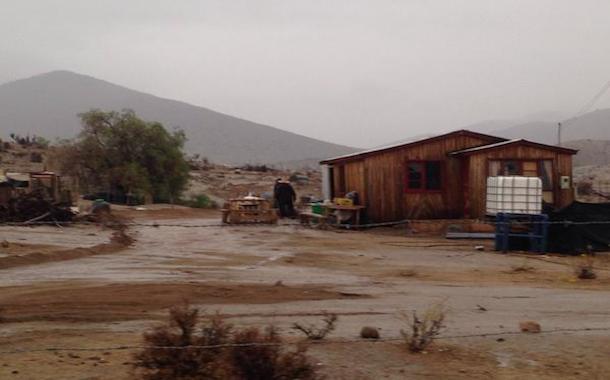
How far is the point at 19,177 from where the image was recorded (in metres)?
31.8

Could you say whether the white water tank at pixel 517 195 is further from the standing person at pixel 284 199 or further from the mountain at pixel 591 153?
the mountain at pixel 591 153

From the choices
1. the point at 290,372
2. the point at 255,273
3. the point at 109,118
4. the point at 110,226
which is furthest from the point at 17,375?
the point at 109,118

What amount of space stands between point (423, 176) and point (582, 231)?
8448 mm

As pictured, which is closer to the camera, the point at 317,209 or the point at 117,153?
the point at 317,209

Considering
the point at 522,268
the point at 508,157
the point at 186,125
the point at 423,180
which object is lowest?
the point at 522,268

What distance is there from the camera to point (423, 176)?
28188 millimetres

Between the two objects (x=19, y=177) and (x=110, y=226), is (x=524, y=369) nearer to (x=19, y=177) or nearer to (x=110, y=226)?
(x=110, y=226)

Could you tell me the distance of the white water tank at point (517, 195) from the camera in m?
22.1

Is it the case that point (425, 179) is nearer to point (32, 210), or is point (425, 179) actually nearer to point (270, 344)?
point (32, 210)

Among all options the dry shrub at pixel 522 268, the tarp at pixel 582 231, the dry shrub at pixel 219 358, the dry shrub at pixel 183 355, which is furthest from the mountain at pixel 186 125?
the dry shrub at pixel 219 358

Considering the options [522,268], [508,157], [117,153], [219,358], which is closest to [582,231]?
[522,268]

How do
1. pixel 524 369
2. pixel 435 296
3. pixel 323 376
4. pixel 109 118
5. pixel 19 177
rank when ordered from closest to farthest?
pixel 323 376, pixel 524 369, pixel 435 296, pixel 19 177, pixel 109 118

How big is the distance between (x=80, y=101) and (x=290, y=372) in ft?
591

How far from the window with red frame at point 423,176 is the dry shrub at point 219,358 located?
21.9 m
